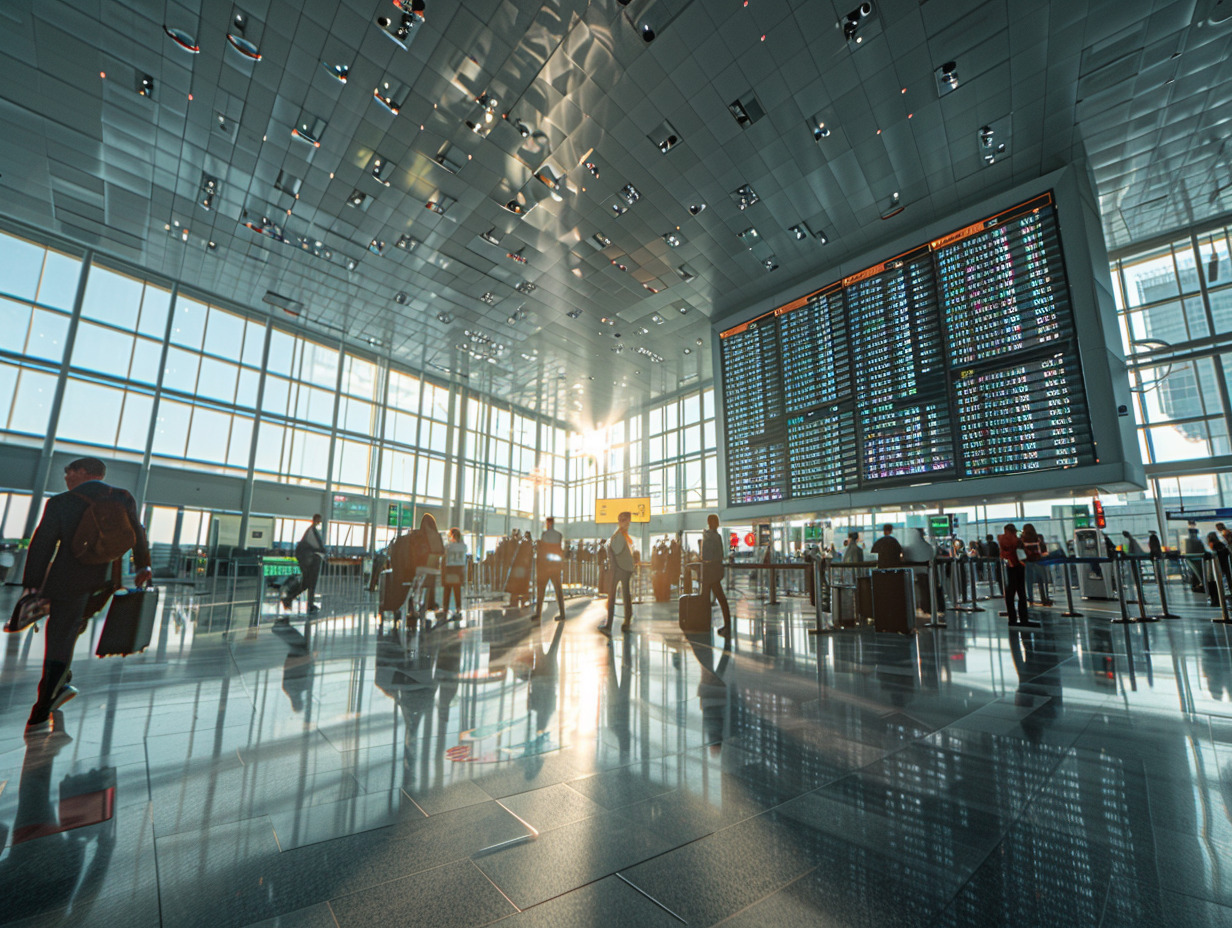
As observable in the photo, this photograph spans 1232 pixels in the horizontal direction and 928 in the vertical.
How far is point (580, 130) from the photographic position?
30.7 ft

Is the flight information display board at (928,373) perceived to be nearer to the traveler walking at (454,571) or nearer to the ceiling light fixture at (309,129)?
the traveler walking at (454,571)

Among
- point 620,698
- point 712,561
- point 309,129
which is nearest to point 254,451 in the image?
point 309,129

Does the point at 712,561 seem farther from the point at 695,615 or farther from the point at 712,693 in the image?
the point at 712,693

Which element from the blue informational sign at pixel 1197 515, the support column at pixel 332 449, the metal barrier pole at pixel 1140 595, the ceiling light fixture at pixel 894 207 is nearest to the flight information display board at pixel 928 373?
the ceiling light fixture at pixel 894 207

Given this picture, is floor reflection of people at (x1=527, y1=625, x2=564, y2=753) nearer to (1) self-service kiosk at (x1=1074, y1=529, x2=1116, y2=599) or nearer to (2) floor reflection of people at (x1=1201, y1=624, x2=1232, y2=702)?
(2) floor reflection of people at (x1=1201, y1=624, x2=1232, y2=702)

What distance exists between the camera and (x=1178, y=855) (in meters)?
1.48

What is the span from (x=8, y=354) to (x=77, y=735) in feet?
57.5

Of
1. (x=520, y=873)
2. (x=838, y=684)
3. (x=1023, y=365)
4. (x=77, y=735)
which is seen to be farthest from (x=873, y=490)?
(x=77, y=735)

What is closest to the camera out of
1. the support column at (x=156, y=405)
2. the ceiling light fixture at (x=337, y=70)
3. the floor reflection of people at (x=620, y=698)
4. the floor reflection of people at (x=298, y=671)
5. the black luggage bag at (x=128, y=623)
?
the floor reflection of people at (x=620, y=698)

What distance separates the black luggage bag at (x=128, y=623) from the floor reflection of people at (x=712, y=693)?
3.51m

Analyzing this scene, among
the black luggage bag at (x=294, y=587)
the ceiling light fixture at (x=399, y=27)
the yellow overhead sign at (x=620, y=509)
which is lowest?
the black luggage bag at (x=294, y=587)

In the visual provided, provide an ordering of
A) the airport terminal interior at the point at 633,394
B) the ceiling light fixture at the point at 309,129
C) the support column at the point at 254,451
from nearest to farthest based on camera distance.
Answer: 1. the airport terminal interior at the point at 633,394
2. the ceiling light fixture at the point at 309,129
3. the support column at the point at 254,451

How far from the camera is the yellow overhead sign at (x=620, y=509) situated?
22.5m

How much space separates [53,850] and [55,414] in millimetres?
18601
